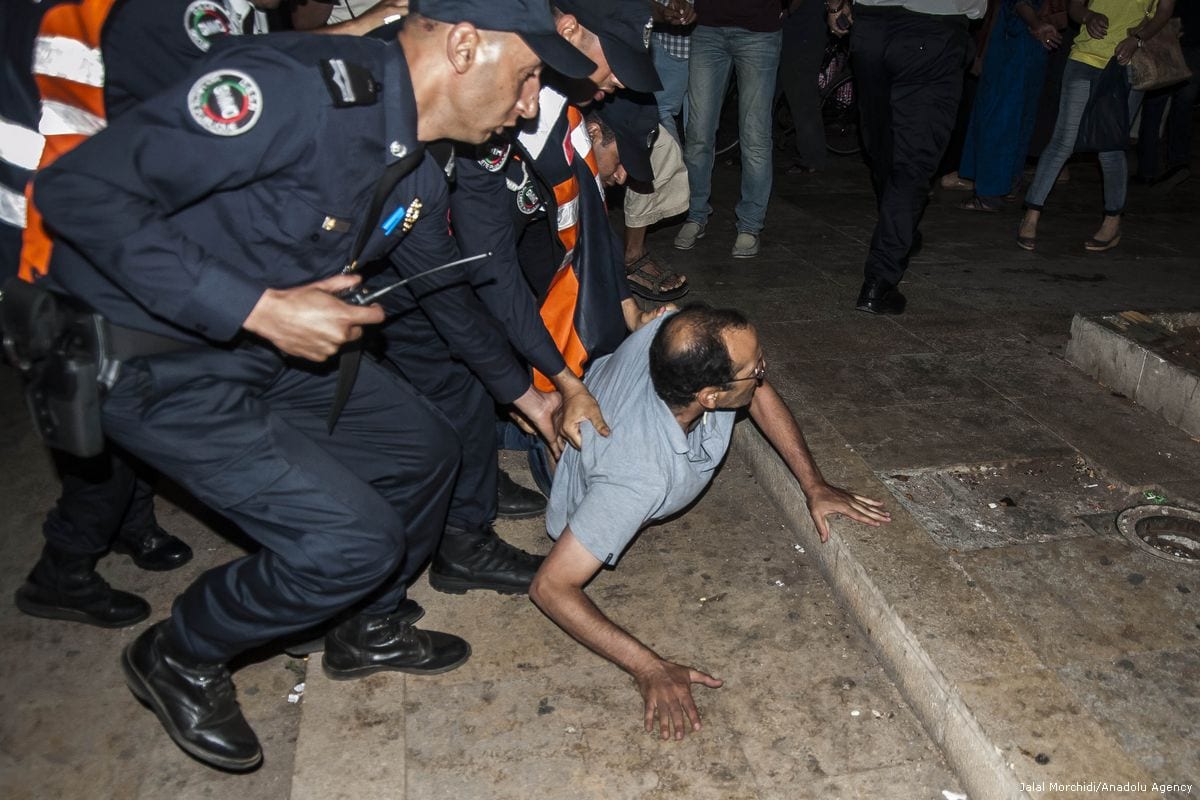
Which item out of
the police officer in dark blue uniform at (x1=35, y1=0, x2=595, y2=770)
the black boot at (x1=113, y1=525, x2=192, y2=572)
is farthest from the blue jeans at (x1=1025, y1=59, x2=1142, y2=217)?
the black boot at (x1=113, y1=525, x2=192, y2=572)

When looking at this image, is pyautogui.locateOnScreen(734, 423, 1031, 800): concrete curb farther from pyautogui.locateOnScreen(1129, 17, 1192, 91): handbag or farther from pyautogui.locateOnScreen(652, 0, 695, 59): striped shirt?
pyautogui.locateOnScreen(1129, 17, 1192, 91): handbag

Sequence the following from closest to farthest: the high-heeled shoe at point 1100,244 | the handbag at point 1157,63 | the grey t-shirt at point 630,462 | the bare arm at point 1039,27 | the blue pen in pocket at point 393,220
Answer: the blue pen in pocket at point 393,220, the grey t-shirt at point 630,462, the handbag at point 1157,63, the high-heeled shoe at point 1100,244, the bare arm at point 1039,27

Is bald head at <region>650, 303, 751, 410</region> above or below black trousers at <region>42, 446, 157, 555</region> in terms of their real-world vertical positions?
above

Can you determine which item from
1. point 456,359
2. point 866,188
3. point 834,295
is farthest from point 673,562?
point 866,188

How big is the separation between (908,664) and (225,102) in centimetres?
218

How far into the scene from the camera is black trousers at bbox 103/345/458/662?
2.14 metres

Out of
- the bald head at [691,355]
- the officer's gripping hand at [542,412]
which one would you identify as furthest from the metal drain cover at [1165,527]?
the officer's gripping hand at [542,412]

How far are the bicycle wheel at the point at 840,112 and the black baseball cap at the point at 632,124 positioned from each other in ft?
18.3

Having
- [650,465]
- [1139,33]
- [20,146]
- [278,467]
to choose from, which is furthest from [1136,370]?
[20,146]

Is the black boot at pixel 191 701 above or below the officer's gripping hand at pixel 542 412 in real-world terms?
below

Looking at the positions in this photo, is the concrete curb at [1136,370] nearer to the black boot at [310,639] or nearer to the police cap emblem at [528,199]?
the police cap emblem at [528,199]

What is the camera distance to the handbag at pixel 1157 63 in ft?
19.6

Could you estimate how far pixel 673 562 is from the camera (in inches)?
131

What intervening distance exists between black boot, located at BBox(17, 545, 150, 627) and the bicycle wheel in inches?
299
